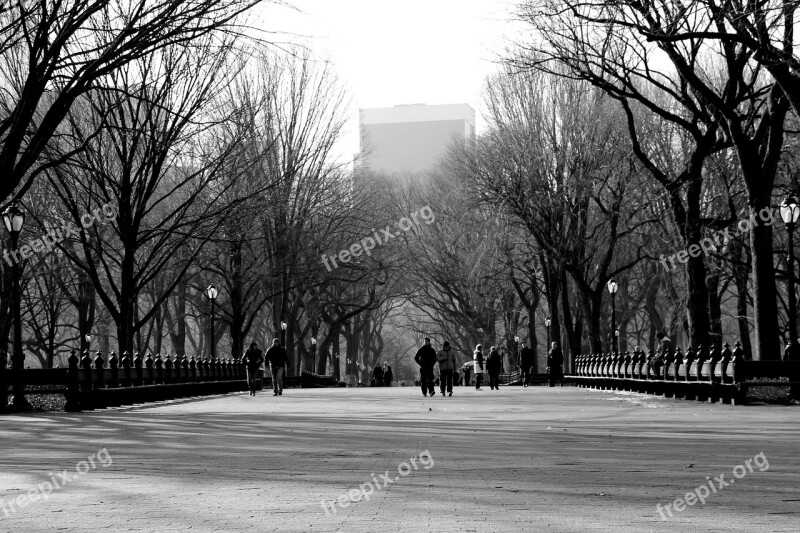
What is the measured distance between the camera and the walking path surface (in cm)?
689

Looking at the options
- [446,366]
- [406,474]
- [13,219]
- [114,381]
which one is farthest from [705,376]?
[406,474]

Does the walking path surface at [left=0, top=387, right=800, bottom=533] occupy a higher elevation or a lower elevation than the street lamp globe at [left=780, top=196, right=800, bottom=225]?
lower

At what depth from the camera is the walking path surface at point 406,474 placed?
6.89 meters

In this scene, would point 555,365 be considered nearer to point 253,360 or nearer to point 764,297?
point 253,360

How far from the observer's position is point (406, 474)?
949 cm

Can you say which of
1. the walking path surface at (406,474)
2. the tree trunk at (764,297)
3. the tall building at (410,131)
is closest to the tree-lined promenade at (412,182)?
the tree trunk at (764,297)

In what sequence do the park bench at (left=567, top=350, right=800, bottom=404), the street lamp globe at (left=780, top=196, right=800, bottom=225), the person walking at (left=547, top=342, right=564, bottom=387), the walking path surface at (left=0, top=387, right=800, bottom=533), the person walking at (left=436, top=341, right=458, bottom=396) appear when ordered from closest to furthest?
1. the walking path surface at (left=0, top=387, right=800, bottom=533)
2. the park bench at (left=567, top=350, right=800, bottom=404)
3. the street lamp globe at (left=780, top=196, right=800, bottom=225)
4. the person walking at (left=436, top=341, right=458, bottom=396)
5. the person walking at (left=547, top=342, right=564, bottom=387)

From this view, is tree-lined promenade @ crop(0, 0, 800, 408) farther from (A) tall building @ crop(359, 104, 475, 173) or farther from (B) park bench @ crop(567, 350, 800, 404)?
(A) tall building @ crop(359, 104, 475, 173)

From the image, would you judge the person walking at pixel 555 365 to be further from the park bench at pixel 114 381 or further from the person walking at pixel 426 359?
the person walking at pixel 426 359

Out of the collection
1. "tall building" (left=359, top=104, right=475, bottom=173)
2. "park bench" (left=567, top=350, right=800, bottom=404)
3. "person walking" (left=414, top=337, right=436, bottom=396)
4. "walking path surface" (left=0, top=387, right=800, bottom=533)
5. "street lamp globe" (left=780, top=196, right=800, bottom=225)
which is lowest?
"walking path surface" (left=0, top=387, right=800, bottom=533)

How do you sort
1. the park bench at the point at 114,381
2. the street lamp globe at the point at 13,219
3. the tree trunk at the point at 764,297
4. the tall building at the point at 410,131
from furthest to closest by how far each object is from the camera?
1. the tall building at the point at 410,131
2. the street lamp globe at the point at 13,219
3. the tree trunk at the point at 764,297
4. the park bench at the point at 114,381

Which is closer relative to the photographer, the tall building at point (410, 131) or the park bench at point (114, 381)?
the park bench at point (114, 381)

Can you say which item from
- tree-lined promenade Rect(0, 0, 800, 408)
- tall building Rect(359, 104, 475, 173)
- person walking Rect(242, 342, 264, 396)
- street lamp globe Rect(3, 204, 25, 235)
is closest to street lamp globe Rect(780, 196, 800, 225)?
tree-lined promenade Rect(0, 0, 800, 408)

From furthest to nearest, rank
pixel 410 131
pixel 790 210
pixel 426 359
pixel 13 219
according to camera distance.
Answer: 1. pixel 410 131
2. pixel 426 359
3. pixel 790 210
4. pixel 13 219
